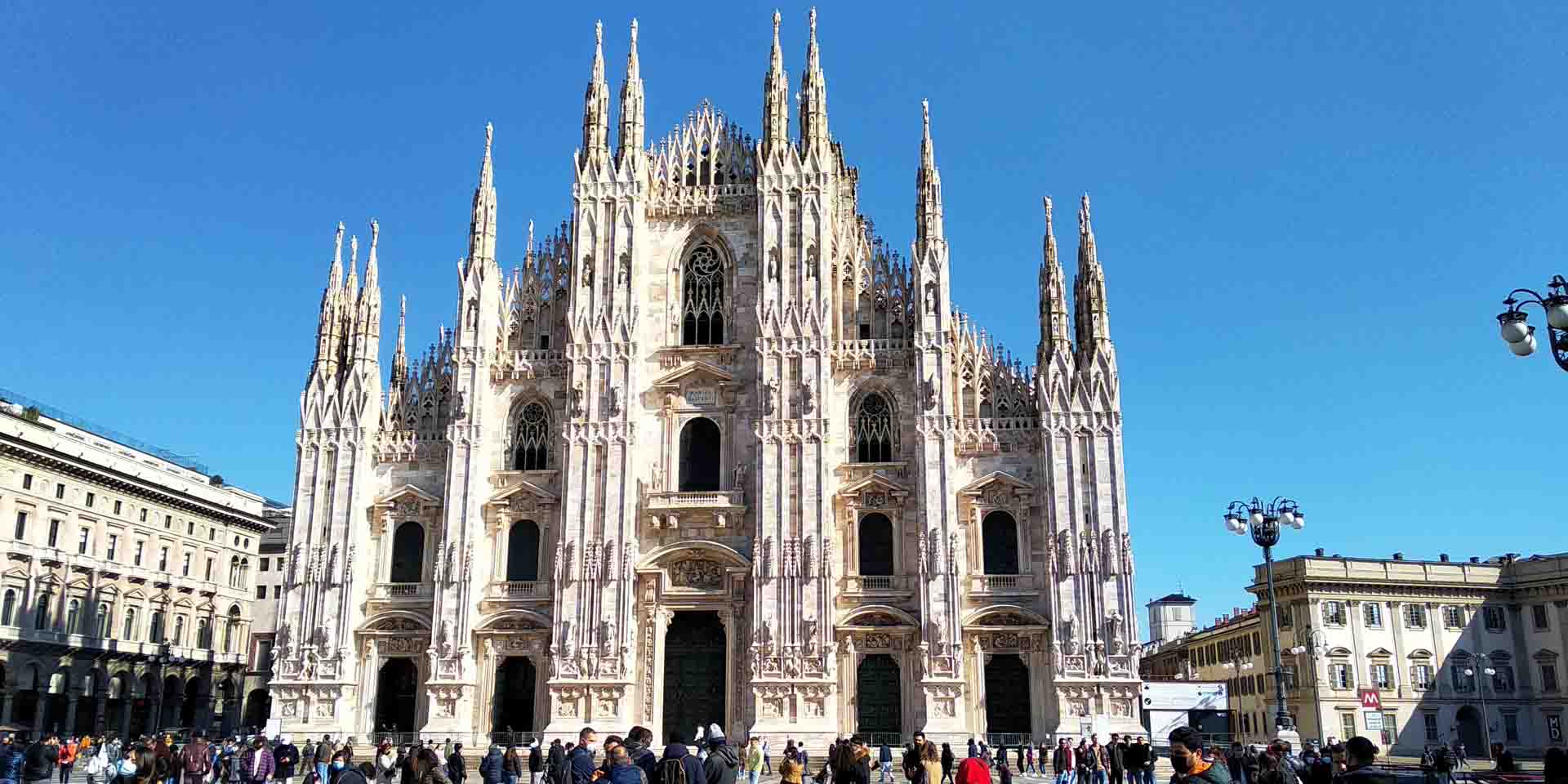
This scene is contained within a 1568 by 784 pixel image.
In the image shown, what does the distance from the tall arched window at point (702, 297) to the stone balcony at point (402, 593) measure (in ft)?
39.6

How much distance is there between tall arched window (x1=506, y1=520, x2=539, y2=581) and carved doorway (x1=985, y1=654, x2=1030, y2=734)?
605 inches

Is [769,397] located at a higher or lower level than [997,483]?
higher

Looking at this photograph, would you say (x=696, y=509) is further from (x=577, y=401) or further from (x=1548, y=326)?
(x=1548, y=326)

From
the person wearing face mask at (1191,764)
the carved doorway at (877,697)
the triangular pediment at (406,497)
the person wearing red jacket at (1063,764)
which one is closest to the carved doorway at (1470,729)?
the carved doorway at (877,697)

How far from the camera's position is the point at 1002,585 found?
43.6m

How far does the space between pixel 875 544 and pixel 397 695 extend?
16618 mm

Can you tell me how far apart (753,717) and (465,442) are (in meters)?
13.3

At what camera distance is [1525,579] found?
69.2 m

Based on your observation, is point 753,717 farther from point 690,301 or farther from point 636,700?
point 690,301

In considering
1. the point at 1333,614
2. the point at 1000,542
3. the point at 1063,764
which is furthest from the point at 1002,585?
the point at 1333,614

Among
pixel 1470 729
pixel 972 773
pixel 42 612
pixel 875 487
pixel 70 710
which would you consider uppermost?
pixel 875 487

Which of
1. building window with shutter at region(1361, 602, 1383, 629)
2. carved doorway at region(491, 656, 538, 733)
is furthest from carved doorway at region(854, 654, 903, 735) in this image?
building window with shutter at region(1361, 602, 1383, 629)

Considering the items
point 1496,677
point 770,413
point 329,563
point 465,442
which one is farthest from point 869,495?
point 1496,677

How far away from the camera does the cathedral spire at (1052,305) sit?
45.2 m
